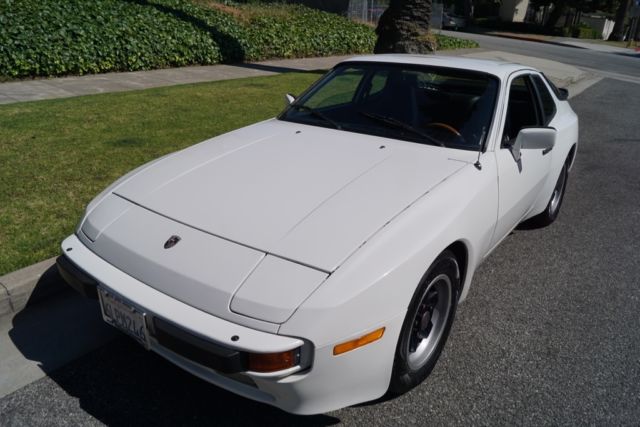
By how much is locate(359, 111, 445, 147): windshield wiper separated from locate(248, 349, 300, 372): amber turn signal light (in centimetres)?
169

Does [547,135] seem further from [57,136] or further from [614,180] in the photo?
[57,136]

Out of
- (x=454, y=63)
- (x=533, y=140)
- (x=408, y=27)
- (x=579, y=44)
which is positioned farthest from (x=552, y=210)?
(x=579, y=44)

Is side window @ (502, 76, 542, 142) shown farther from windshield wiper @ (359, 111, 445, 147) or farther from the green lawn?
the green lawn

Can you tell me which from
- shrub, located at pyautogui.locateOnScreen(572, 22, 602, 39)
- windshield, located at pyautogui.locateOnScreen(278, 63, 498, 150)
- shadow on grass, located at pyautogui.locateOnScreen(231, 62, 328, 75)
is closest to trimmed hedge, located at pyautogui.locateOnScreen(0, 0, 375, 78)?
shadow on grass, located at pyautogui.locateOnScreen(231, 62, 328, 75)

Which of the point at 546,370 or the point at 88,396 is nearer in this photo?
the point at 88,396

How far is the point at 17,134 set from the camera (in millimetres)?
5727

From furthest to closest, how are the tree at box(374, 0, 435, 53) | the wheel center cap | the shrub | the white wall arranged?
the white wall
the shrub
the tree at box(374, 0, 435, 53)
the wheel center cap

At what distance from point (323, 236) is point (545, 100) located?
285 cm

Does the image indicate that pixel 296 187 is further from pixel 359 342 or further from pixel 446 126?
pixel 446 126

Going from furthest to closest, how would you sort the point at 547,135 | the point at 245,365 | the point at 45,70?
the point at 45,70
the point at 547,135
the point at 245,365

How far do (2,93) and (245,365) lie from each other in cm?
783

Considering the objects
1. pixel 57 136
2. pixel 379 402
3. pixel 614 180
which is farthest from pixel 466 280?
pixel 57 136

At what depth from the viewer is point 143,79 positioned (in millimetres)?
9883

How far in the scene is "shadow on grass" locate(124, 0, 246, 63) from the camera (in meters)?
12.3
